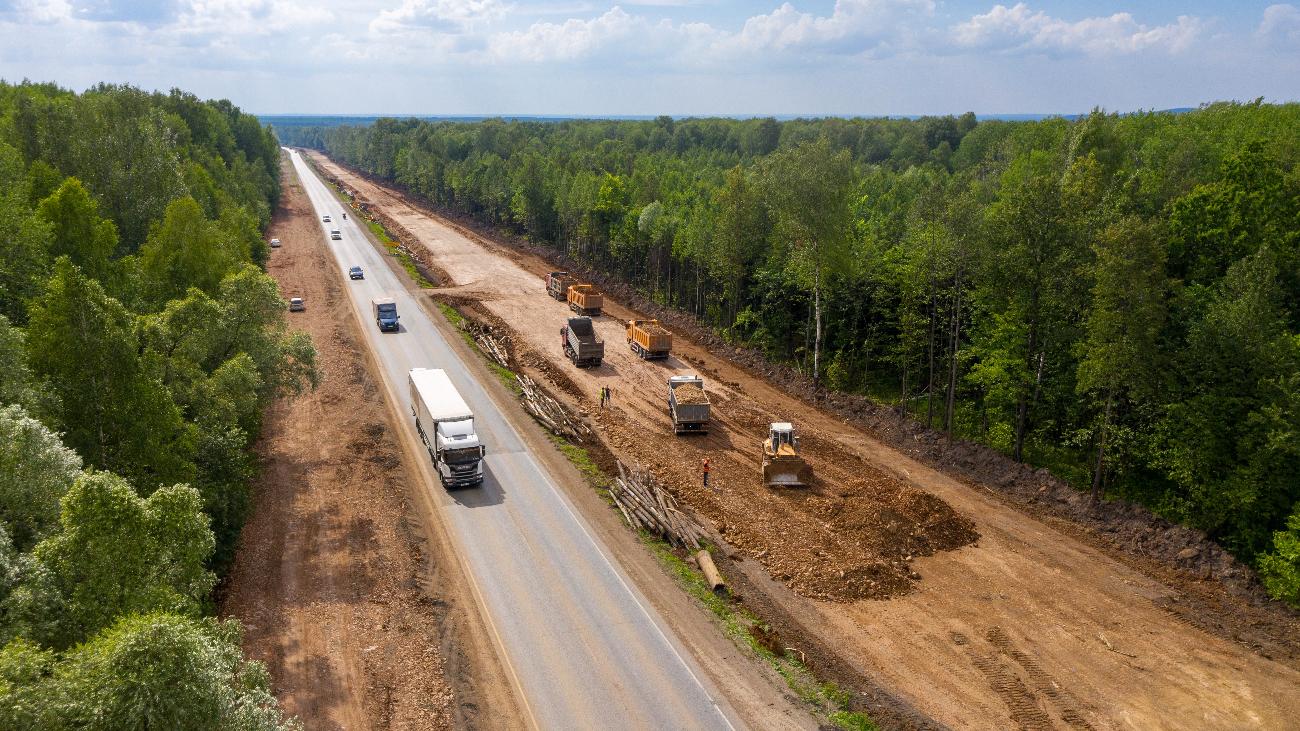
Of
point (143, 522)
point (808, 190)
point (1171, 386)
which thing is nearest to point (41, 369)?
point (143, 522)

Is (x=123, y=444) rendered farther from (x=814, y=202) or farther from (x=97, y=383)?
(x=814, y=202)

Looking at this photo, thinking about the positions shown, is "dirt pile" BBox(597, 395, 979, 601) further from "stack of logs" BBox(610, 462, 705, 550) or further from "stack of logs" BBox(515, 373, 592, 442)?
"stack of logs" BBox(515, 373, 592, 442)

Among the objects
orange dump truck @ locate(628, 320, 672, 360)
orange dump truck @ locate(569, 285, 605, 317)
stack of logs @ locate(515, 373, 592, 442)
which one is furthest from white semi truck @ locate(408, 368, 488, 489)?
orange dump truck @ locate(569, 285, 605, 317)

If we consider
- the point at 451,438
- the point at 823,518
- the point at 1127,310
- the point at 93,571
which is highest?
the point at 1127,310

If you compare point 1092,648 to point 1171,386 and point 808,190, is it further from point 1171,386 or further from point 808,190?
point 808,190

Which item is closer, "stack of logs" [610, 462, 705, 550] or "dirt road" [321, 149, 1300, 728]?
"dirt road" [321, 149, 1300, 728]

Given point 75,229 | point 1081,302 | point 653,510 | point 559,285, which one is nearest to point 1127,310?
point 1081,302
